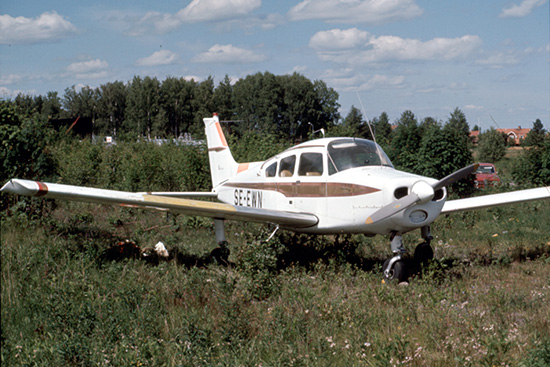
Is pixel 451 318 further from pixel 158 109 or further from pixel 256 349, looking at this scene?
pixel 158 109

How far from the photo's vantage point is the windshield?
28.3 ft

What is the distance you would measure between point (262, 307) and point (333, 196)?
259 centimetres

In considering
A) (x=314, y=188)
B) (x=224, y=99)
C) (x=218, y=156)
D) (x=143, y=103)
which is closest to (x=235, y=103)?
(x=224, y=99)

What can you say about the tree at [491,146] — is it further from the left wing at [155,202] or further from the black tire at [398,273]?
the black tire at [398,273]

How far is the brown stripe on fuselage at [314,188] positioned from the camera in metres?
8.21

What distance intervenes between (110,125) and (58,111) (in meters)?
8.86

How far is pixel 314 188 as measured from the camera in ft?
29.2

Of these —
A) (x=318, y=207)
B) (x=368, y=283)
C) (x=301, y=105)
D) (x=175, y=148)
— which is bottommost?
(x=368, y=283)

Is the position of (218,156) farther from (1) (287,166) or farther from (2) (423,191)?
(2) (423,191)

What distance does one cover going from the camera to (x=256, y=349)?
5.15 metres

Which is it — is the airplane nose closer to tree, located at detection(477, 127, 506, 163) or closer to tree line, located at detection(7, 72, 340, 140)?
tree, located at detection(477, 127, 506, 163)

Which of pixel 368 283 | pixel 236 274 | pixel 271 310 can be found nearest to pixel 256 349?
pixel 271 310

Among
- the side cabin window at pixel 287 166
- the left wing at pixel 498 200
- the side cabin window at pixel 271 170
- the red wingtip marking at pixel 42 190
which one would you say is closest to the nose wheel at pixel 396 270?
the left wing at pixel 498 200

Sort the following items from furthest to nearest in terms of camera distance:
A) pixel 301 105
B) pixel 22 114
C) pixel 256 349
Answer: pixel 301 105, pixel 22 114, pixel 256 349
